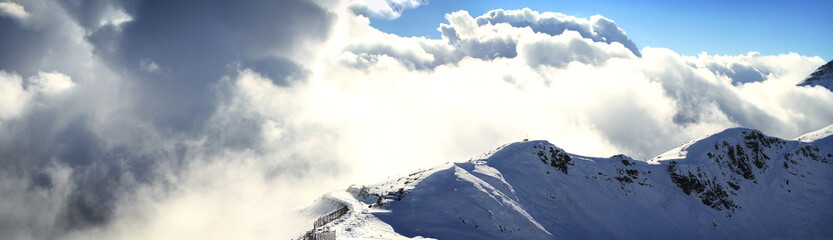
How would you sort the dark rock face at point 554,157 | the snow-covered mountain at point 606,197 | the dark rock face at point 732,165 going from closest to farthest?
the snow-covered mountain at point 606,197 → the dark rock face at point 554,157 → the dark rock face at point 732,165

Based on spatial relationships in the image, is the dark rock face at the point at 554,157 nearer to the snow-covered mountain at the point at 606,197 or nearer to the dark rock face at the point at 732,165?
the snow-covered mountain at the point at 606,197

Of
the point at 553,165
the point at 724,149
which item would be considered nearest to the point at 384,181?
the point at 553,165

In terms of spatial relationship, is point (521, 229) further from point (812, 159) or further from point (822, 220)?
point (812, 159)

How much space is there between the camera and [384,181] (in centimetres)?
5819

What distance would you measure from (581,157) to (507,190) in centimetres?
2339

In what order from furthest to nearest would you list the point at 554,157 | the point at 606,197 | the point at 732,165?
the point at 732,165 → the point at 554,157 → the point at 606,197

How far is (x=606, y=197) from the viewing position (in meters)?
61.2

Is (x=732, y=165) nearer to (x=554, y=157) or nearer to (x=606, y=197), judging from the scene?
(x=606, y=197)

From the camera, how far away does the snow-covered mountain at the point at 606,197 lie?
1658 inches

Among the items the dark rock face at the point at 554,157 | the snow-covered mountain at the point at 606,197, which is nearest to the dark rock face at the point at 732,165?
the snow-covered mountain at the point at 606,197

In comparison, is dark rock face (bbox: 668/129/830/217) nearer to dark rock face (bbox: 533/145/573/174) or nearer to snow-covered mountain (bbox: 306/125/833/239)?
snow-covered mountain (bbox: 306/125/833/239)

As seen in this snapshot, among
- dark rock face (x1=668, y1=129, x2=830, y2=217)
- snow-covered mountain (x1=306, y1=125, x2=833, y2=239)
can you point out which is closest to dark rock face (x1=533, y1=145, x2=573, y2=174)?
snow-covered mountain (x1=306, y1=125, x2=833, y2=239)

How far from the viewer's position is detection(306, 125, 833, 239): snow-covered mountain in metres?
42.1

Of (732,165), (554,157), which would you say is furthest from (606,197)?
(732,165)
